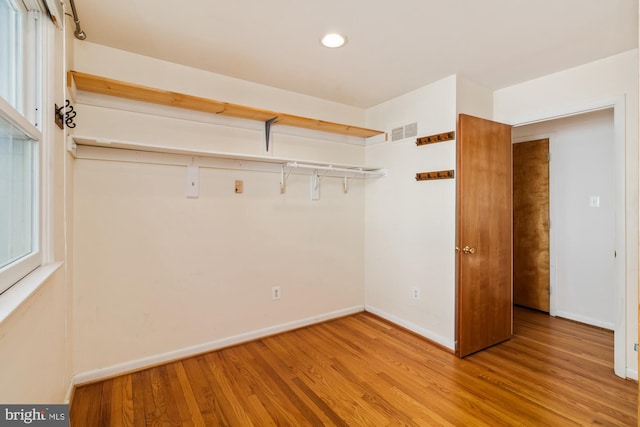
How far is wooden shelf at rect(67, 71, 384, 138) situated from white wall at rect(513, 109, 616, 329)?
2.46 meters

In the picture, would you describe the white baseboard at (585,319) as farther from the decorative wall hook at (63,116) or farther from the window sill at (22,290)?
the decorative wall hook at (63,116)

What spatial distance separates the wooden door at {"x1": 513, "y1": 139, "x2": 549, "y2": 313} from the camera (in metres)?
3.67

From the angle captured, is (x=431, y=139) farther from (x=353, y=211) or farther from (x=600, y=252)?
(x=600, y=252)

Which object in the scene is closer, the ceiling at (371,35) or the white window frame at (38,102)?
the white window frame at (38,102)

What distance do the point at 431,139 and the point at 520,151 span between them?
1813 mm

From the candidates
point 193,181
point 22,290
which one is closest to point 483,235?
point 193,181

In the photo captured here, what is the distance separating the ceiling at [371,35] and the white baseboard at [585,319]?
8.60ft

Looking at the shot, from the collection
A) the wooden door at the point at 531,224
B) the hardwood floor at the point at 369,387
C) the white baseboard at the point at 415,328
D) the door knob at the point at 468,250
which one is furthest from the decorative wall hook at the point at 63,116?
the wooden door at the point at 531,224

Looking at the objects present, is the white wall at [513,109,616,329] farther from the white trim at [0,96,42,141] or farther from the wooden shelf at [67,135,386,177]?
the white trim at [0,96,42,141]

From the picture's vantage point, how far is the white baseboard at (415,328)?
108 inches

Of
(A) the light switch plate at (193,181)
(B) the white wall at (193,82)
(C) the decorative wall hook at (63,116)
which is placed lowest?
(A) the light switch plate at (193,181)

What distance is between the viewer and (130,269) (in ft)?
7.60

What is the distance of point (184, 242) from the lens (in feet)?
8.25

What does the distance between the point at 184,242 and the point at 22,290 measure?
140 cm
